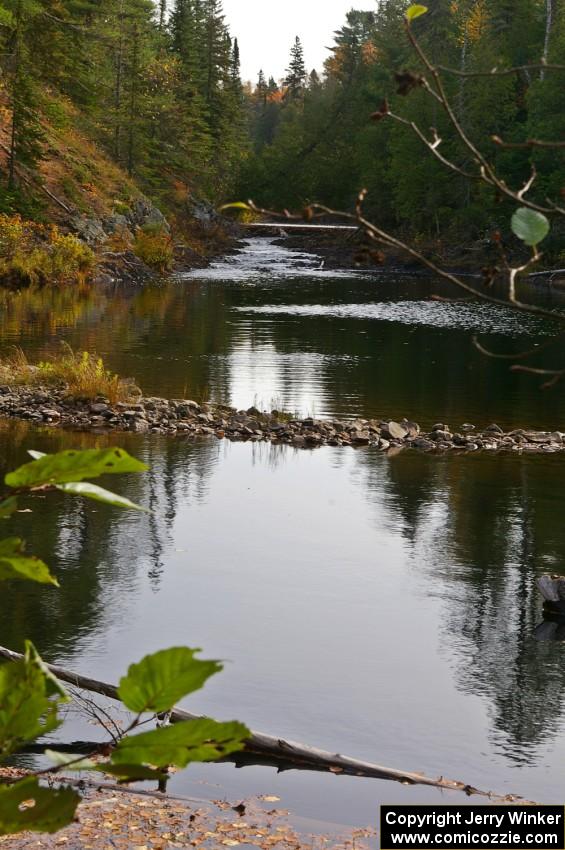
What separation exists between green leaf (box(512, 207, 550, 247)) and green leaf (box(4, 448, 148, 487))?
0.57 meters

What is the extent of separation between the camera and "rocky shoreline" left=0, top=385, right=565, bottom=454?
17.4 meters

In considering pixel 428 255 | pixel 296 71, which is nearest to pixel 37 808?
pixel 428 255

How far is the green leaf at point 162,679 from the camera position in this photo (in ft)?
4.20

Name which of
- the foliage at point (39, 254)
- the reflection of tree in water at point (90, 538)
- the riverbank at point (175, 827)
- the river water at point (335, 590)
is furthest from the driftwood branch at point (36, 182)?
the riverbank at point (175, 827)

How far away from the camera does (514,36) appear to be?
7156 cm

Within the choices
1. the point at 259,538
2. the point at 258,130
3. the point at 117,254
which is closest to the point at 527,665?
the point at 259,538

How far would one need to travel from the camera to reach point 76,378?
19.1 meters

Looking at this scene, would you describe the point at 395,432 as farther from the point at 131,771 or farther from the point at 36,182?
the point at 36,182

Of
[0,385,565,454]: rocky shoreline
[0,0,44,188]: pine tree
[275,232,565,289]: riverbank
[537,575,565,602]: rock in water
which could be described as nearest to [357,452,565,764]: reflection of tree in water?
[537,575,565,602]: rock in water

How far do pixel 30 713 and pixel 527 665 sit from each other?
7574 mm

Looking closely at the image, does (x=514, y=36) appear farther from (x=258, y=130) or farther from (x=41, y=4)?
(x=258, y=130)

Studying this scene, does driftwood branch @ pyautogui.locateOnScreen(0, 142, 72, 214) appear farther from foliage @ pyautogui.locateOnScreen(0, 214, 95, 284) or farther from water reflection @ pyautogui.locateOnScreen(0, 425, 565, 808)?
water reflection @ pyautogui.locateOnScreen(0, 425, 565, 808)

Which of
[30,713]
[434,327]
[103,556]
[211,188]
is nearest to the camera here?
[30,713]

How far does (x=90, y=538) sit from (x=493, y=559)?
4009 mm
